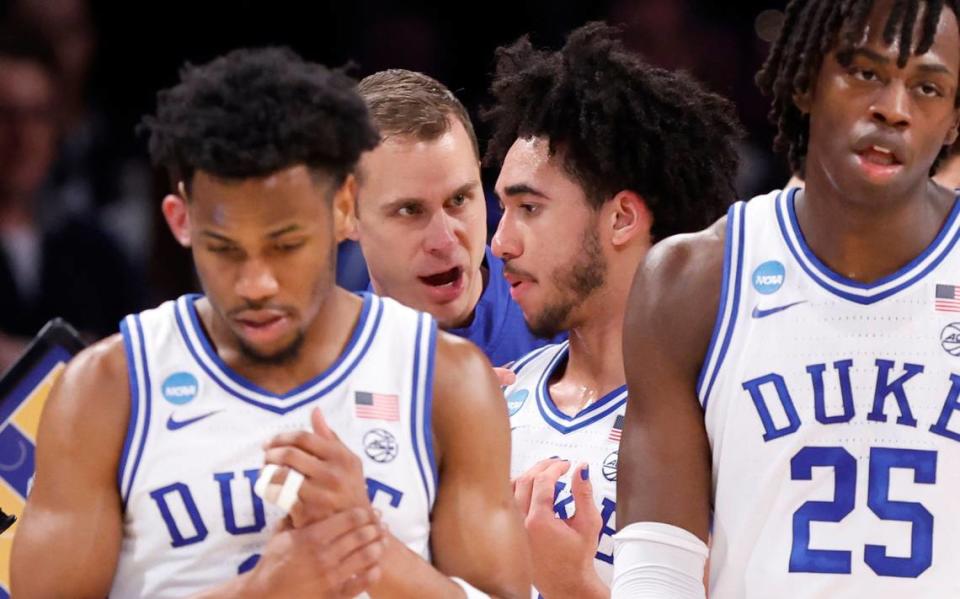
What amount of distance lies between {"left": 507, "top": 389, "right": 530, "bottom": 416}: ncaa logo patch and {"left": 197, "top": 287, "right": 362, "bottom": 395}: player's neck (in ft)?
3.72

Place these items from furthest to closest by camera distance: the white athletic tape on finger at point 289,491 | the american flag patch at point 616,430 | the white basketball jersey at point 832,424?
the american flag patch at point 616,430, the white basketball jersey at point 832,424, the white athletic tape on finger at point 289,491

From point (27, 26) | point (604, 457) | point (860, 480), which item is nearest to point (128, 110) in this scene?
point (27, 26)

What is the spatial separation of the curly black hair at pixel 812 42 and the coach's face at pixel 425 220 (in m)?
1.17

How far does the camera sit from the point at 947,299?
3025mm

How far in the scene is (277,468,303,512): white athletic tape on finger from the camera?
2465mm

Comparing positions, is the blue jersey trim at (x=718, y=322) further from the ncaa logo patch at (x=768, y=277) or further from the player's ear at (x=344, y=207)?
the player's ear at (x=344, y=207)

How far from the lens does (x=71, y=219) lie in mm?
5355

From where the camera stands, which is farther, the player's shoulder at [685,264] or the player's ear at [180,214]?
the player's shoulder at [685,264]

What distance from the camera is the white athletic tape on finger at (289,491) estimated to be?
246 cm

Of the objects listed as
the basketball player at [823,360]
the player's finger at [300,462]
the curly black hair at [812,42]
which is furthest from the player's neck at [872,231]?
the player's finger at [300,462]

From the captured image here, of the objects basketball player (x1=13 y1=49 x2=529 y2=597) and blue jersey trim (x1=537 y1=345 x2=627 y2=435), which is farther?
blue jersey trim (x1=537 y1=345 x2=627 y2=435)

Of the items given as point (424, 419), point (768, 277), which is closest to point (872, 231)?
point (768, 277)

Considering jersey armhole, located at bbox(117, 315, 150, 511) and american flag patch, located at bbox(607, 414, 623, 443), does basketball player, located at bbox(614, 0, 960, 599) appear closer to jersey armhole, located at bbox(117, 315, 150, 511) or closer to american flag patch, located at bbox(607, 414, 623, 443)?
american flag patch, located at bbox(607, 414, 623, 443)

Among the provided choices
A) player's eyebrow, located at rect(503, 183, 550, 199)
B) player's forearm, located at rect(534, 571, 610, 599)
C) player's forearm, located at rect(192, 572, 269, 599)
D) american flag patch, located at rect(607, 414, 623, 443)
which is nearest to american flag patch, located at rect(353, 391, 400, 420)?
player's forearm, located at rect(192, 572, 269, 599)
